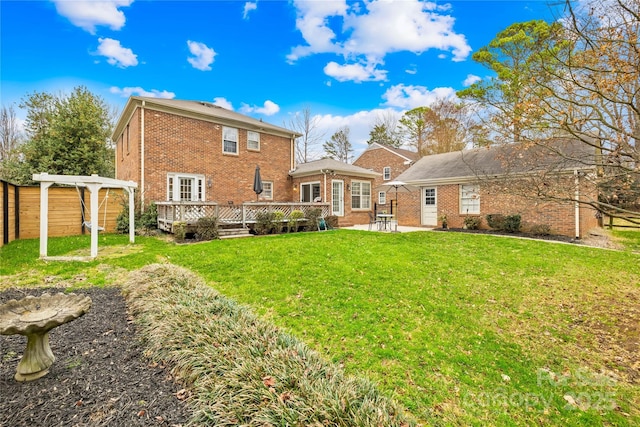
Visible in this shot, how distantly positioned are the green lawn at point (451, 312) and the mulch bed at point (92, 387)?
165 cm

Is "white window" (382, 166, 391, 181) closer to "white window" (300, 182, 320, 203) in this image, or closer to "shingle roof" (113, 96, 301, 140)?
"shingle roof" (113, 96, 301, 140)

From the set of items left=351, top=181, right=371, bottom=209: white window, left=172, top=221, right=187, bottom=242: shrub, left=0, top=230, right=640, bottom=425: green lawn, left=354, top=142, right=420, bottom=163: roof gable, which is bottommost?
left=0, top=230, right=640, bottom=425: green lawn

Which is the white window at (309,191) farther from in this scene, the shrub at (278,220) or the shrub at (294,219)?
the shrub at (278,220)

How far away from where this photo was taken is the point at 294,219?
40.1ft

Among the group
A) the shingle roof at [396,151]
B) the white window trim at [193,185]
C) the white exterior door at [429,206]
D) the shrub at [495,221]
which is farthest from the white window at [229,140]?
the shingle roof at [396,151]

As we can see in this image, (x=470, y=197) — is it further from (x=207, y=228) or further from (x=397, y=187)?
(x=207, y=228)

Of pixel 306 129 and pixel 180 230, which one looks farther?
pixel 306 129

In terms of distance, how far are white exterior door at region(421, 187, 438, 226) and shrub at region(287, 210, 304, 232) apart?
7.95 meters

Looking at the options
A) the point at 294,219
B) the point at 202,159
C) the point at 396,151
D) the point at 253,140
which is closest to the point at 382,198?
the point at 396,151

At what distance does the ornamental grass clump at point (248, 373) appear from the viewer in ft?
6.40

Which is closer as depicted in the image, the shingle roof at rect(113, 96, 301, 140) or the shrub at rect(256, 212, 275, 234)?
the shrub at rect(256, 212, 275, 234)

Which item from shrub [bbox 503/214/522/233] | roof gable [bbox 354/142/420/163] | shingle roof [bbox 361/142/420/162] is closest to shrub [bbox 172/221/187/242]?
shrub [bbox 503/214/522/233]

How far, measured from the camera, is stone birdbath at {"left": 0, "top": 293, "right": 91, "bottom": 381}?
2273 mm

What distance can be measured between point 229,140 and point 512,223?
13.9 metres
